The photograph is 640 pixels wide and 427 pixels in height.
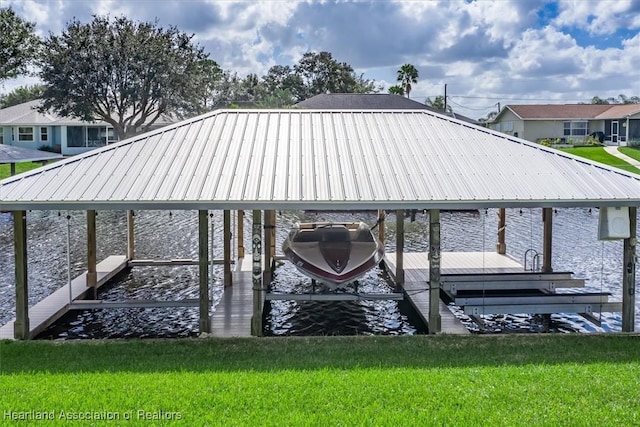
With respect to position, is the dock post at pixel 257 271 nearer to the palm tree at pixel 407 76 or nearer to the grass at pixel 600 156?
the grass at pixel 600 156

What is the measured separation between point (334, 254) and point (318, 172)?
115 inches

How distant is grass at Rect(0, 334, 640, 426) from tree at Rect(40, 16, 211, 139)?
118 ft

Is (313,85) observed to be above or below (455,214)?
above

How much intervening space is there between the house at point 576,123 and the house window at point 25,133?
39.0 metres

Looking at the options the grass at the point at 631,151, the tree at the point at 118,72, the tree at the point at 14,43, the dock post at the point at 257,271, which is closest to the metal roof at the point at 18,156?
the tree at the point at 14,43

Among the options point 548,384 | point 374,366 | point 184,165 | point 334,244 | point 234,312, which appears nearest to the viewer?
point 548,384

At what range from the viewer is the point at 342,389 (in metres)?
6.86

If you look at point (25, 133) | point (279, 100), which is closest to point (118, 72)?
point (25, 133)

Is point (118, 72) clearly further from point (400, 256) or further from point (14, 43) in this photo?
point (400, 256)

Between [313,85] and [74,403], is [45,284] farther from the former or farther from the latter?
[313,85]

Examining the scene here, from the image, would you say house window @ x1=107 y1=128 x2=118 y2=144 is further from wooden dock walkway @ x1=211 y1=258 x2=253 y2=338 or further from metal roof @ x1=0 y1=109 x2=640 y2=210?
metal roof @ x1=0 y1=109 x2=640 y2=210

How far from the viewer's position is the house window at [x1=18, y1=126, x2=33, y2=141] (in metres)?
47.2

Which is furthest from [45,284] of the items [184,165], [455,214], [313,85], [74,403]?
[313,85]

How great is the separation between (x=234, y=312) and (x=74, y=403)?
4842 millimetres
